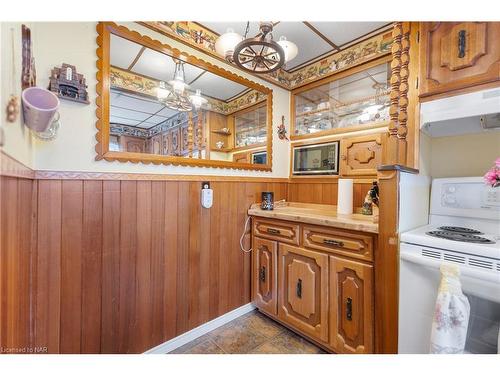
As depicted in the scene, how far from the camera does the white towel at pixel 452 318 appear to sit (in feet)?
2.76

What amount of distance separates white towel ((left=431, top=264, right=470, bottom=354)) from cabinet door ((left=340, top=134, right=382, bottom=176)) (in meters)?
0.97

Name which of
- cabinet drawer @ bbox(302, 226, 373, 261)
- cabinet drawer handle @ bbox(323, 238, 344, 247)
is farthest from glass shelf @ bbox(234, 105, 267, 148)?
cabinet drawer handle @ bbox(323, 238, 344, 247)

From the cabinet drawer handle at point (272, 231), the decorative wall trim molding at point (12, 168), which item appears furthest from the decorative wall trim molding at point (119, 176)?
the cabinet drawer handle at point (272, 231)

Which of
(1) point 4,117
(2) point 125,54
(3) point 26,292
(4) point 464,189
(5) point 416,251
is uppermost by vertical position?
(2) point 125,54

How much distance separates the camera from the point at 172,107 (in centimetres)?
145

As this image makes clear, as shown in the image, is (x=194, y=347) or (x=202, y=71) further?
(x=202, y=71)

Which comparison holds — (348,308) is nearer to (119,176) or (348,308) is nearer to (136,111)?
(119,176)

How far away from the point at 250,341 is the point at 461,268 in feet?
4.33

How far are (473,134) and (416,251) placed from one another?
819 millimetres

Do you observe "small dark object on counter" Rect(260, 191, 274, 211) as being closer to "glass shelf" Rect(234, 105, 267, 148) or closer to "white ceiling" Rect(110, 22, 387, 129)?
"glass shelf" Rect(234, 105, 267, 148)

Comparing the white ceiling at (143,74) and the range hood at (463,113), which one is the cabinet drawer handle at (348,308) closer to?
the range hood at (463,113)

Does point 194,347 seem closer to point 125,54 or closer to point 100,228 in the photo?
point 100,228

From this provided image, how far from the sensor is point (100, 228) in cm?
117
